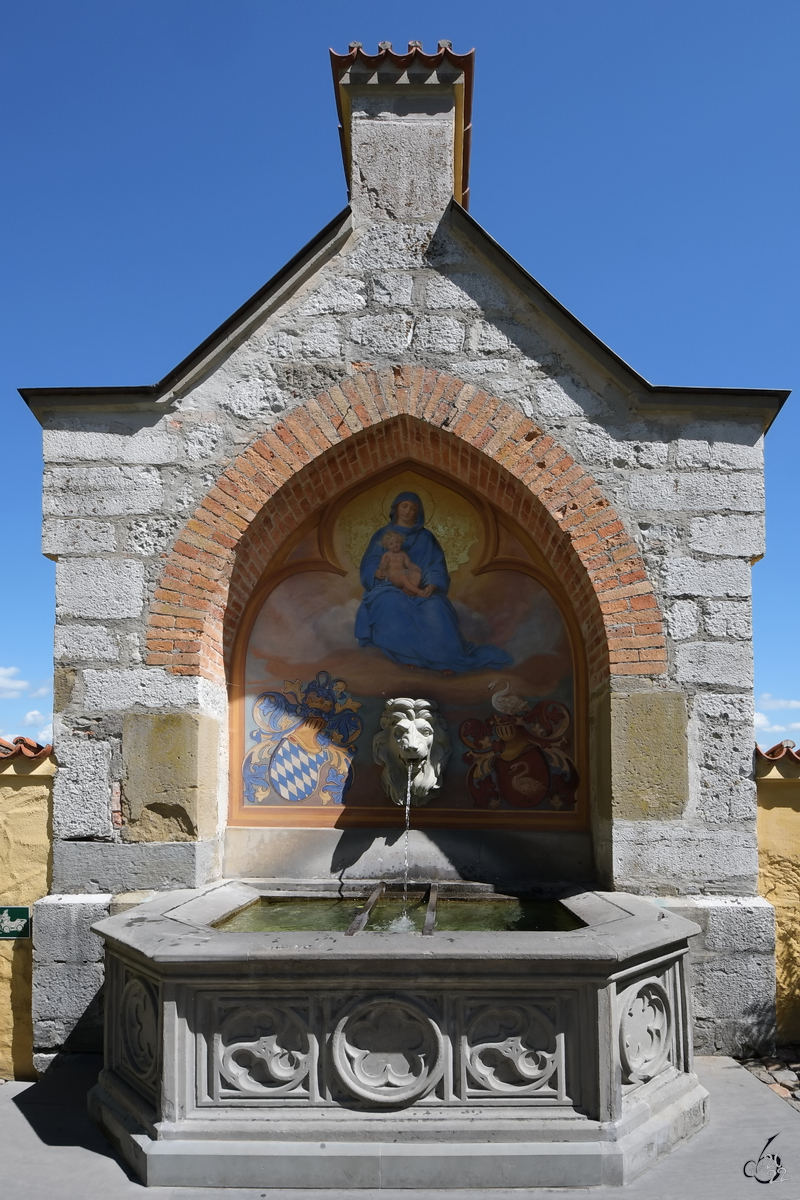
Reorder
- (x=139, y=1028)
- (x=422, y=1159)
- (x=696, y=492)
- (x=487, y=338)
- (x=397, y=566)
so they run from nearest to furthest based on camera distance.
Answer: (x=422, y=1159), (x=139, y=1028), (x=696, y=492), (x=487, y=338), (x=397, y=566)

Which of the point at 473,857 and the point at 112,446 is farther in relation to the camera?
the point at 473,857

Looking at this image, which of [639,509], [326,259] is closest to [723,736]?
[639,509]

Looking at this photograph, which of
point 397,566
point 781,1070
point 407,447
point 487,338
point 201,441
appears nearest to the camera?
point 781,1070

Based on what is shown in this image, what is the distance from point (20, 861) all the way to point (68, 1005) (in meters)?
0.79

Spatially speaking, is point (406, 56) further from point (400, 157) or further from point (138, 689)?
point (138, 689)

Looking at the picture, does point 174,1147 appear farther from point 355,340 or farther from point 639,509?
point 355,340

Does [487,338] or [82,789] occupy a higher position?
[487,338]

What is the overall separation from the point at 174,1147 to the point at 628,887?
2.48 m

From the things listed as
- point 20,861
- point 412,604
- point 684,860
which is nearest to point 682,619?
point 684,860

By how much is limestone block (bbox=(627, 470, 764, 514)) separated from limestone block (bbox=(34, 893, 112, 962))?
363cm

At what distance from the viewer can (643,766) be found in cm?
455

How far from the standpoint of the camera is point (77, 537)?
474 centimetres

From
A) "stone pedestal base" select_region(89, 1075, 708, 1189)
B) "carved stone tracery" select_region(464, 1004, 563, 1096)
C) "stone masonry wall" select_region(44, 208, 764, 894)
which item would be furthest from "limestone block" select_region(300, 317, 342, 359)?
"stone pedestal base" select_region(89, 1075, 708, 1189)

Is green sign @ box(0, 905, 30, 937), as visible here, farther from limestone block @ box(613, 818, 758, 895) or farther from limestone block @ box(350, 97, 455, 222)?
limestone block @ box(350, 97, 455, 222)
